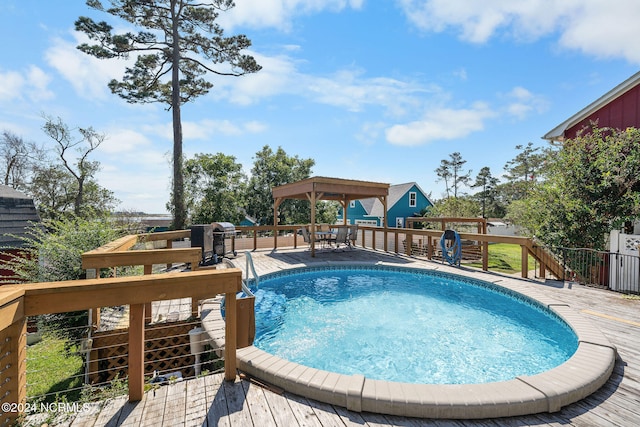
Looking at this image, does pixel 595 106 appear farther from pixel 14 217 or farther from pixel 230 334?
pixel 14 217

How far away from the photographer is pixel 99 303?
1.82 m

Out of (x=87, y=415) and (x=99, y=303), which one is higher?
(x=99, y=303)

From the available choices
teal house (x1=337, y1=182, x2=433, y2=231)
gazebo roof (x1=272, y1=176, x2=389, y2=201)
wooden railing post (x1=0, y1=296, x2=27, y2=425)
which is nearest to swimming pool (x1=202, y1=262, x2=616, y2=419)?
wooden railing post (x1=0, y1=296, x2=27, y2=425)

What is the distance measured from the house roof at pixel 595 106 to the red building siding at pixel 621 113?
86 millimetres

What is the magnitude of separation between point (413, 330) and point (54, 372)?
16.4 ft

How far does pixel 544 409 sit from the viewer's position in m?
2.06

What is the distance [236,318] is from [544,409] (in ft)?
7.86

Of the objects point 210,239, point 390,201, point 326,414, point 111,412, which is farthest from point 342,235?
point 390,201

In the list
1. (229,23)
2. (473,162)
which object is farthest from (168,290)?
(473,162)

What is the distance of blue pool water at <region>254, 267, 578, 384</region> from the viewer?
11.4 ft

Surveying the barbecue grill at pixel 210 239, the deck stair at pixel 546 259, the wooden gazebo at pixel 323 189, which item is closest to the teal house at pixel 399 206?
the wooden gazebo at pixel 323 189

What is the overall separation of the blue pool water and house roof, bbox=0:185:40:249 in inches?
234

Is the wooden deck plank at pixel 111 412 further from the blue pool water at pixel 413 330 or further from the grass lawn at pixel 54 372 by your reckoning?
the blue pool water at pixel 413 330

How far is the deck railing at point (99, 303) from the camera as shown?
5.14 ft
